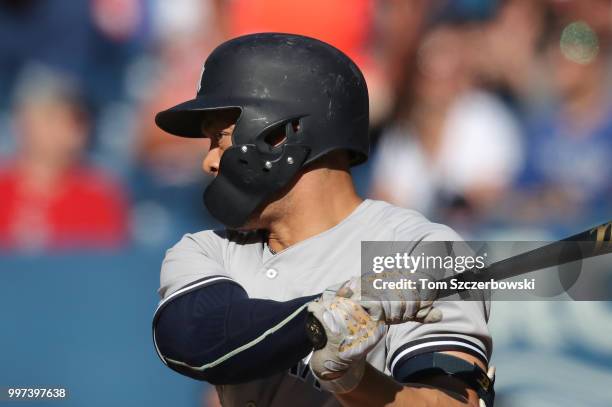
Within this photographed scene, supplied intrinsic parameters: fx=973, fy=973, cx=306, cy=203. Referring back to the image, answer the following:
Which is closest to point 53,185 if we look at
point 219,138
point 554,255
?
point 219,138

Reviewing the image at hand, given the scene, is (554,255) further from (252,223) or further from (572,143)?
(572,143)

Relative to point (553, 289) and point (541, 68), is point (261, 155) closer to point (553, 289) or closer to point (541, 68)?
point (553, 289)

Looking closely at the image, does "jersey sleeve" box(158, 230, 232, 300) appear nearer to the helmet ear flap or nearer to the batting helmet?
the batting helmet

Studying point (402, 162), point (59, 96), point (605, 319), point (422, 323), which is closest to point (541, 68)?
point (402, 162)

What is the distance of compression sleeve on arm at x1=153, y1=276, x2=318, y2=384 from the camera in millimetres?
1639

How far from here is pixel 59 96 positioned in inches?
170

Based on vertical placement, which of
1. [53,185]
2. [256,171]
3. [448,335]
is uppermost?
[256,171]

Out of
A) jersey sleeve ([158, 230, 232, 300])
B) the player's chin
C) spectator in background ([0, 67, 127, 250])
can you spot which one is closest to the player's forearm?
jersey sleeve ([158, 230, 232, 300])

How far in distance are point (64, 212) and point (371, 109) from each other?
4.58ft

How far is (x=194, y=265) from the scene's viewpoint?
1929 mm

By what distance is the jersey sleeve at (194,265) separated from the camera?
1.87 meters

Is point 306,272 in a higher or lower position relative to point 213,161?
lower

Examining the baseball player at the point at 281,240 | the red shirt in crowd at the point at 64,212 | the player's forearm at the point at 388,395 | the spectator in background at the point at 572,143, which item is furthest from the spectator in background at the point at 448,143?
the player's forearm at the point at 388,395

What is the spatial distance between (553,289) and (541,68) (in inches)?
86.5
